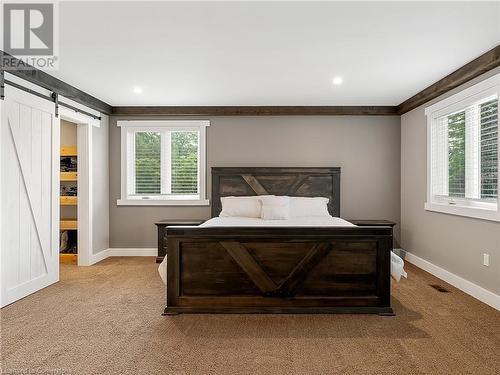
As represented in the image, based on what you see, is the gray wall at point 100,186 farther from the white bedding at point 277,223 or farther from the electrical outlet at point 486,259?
the electrical outlet at point 486,259

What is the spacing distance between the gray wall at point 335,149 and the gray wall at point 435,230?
239mm

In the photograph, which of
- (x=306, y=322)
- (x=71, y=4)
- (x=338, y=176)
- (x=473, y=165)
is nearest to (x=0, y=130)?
(x=71, y=4)

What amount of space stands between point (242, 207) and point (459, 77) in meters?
3.14

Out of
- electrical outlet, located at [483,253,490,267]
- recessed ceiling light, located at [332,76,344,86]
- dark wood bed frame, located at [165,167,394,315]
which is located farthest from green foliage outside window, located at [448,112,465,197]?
dark wood bed frame, located at [165,167,394,315]

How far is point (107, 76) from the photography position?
4.29 m

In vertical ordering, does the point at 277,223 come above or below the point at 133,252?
above

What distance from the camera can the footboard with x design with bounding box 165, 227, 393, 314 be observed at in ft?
11.0

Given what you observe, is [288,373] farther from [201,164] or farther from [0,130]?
[201,164]

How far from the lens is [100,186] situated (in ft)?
19.1

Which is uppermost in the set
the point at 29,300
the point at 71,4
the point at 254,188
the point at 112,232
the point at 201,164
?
the point at 71,4

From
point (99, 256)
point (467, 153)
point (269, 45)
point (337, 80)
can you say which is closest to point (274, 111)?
point (337, 80)

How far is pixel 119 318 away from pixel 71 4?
8.34ft

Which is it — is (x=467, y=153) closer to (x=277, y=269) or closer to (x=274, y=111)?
(x=277, y=269)

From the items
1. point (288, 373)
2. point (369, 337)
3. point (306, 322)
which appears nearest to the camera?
point (288, 373)
